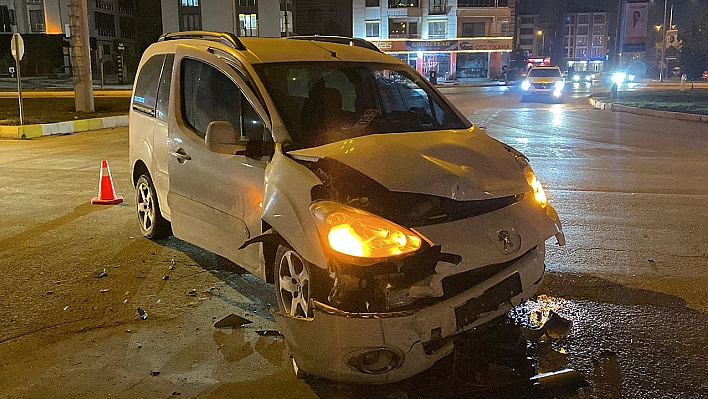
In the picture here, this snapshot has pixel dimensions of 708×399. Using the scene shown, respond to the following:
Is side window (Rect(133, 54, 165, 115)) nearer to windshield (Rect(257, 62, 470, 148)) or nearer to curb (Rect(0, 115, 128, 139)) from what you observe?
windshield (Rect(257, 62, 470, 148))

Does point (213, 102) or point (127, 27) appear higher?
point (127, 27)

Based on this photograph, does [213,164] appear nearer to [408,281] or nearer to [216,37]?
[216,37]

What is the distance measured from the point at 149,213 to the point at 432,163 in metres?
3.83

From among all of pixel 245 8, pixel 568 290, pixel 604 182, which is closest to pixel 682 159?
pixel 604 182

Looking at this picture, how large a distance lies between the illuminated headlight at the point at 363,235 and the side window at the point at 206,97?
1608 millimetres

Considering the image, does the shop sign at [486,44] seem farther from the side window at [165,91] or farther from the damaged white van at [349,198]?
the damaged white van at [349,198]

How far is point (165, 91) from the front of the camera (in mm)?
5570

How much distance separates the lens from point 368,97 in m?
5.00

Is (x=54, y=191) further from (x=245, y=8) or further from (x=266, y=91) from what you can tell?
(x=245, y=8)

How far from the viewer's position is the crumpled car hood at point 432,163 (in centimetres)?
353

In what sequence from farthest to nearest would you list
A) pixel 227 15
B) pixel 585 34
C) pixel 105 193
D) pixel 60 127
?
pixel 585 34, pixel 227 15, pixel 60 127, pixel 105 193

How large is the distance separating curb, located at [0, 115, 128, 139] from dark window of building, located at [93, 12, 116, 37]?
56.6m

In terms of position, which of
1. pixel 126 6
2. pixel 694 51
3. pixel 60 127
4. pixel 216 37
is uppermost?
pixel 126 6

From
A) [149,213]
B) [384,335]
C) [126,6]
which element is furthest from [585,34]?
Result: [384,335]
